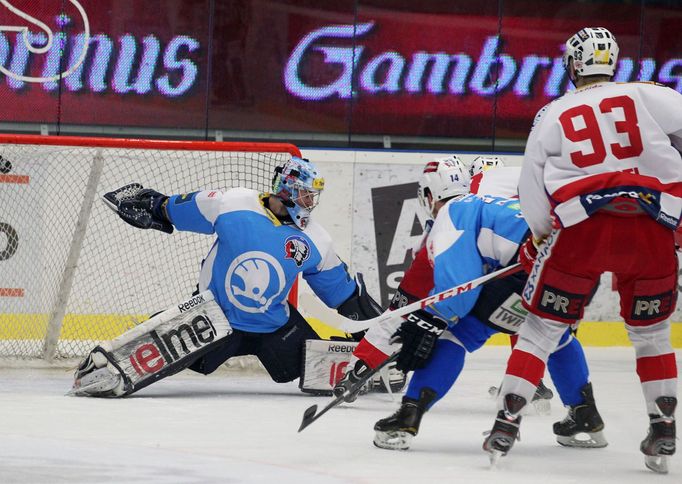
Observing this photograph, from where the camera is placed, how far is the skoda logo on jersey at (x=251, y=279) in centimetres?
540

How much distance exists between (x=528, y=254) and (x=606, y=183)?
1.29 ft

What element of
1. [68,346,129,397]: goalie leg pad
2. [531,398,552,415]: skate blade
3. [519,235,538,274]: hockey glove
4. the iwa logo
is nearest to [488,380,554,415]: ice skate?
[531,398,552,415]: skate blade

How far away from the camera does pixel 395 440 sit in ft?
13.6

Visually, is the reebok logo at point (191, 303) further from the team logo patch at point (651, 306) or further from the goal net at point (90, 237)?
the team logo patch at point (651, 306)

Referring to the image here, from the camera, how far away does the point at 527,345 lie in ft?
12.6

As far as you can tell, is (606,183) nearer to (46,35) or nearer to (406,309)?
(406,309)

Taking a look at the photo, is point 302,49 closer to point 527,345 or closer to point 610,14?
point 610,14

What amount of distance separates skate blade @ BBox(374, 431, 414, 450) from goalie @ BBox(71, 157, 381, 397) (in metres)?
1.34

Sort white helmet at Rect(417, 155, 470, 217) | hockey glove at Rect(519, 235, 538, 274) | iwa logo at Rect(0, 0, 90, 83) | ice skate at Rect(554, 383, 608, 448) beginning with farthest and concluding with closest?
iwa logo at Rect(0, 0, 90, 83) < white helmet at Rect(417, 155, 470, 217) < ice skate at Rect(554, 383, 608, 448) < hockey glove at Rect(519, 235, 538, 274)

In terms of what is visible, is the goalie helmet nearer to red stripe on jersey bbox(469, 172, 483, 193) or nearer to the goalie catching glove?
the goalie catching glove

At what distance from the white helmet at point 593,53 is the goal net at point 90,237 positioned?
8.51 ft

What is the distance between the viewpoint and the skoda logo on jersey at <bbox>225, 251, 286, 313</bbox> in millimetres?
5402

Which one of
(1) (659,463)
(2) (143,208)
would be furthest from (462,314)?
(2) (143,208)

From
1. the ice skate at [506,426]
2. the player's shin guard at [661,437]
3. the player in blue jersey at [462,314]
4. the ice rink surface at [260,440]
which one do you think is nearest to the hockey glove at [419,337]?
the player in blue jersey at [462,314]
